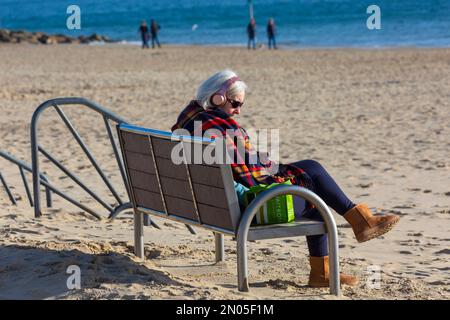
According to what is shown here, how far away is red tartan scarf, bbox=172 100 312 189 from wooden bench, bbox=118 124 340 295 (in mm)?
205

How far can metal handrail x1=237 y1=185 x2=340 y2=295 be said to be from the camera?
437 centimetres

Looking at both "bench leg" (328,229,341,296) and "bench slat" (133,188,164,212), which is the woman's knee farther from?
"bench slat" (133,188,164,212)

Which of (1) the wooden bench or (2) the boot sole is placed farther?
(2) the boot sole

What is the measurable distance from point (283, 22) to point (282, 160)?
45.2 metres

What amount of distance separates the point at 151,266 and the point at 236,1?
3091 inches

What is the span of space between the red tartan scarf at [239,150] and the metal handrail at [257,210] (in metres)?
0.32

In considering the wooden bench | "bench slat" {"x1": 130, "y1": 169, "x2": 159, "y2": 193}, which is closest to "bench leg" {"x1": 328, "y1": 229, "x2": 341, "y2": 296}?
the wooden bench

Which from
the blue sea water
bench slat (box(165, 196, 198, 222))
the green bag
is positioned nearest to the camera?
the green bag

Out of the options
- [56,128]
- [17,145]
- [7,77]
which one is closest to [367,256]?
[17,145]

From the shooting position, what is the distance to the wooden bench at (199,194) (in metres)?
4.39

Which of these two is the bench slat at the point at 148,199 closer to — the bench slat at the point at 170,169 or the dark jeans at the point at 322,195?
the bench slat at the point at 170,169

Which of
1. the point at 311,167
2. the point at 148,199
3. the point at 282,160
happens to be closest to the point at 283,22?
the point at 282,160

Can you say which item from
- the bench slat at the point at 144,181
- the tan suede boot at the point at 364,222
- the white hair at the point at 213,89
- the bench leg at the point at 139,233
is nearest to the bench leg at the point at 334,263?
the tan suede boot at the point at 364,222
